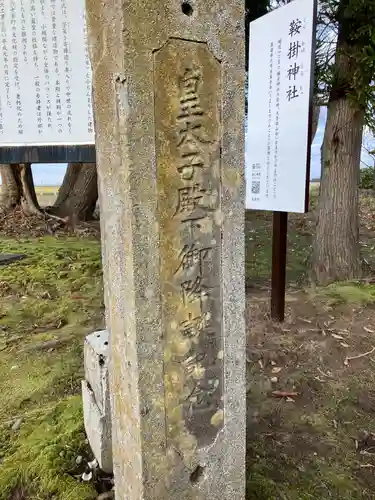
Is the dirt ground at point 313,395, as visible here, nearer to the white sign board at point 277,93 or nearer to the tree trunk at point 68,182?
the white sign board at point 277,93

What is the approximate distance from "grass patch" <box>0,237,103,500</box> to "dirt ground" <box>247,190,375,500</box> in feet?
3.26

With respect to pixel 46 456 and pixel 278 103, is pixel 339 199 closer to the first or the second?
pixel 278 103

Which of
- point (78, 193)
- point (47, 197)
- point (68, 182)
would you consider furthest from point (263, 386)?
point (47, 197)

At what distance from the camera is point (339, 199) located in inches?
185

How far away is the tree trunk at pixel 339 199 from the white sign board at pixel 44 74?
8.63 feet

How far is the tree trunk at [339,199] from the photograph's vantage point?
14.7 feet

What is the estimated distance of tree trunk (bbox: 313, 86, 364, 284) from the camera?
14.7 ft

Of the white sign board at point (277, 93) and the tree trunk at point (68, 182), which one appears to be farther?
the tree trunk at point (68, 182)

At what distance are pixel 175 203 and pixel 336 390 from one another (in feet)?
7.03

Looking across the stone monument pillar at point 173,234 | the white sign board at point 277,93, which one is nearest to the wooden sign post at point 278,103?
the white sign board at point 277,93

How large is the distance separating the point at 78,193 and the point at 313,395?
21.7 feet

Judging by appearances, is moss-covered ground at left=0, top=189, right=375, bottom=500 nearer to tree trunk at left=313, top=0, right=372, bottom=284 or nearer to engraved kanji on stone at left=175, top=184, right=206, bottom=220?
tree trunk at left=313, top=0, right=372, bottom=284

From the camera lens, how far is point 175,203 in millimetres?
1473

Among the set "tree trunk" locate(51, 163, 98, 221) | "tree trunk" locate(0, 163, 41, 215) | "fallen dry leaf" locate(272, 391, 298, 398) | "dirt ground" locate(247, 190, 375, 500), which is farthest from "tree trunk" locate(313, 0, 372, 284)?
"tree trunk" locate(0, 163, 41, 215)
